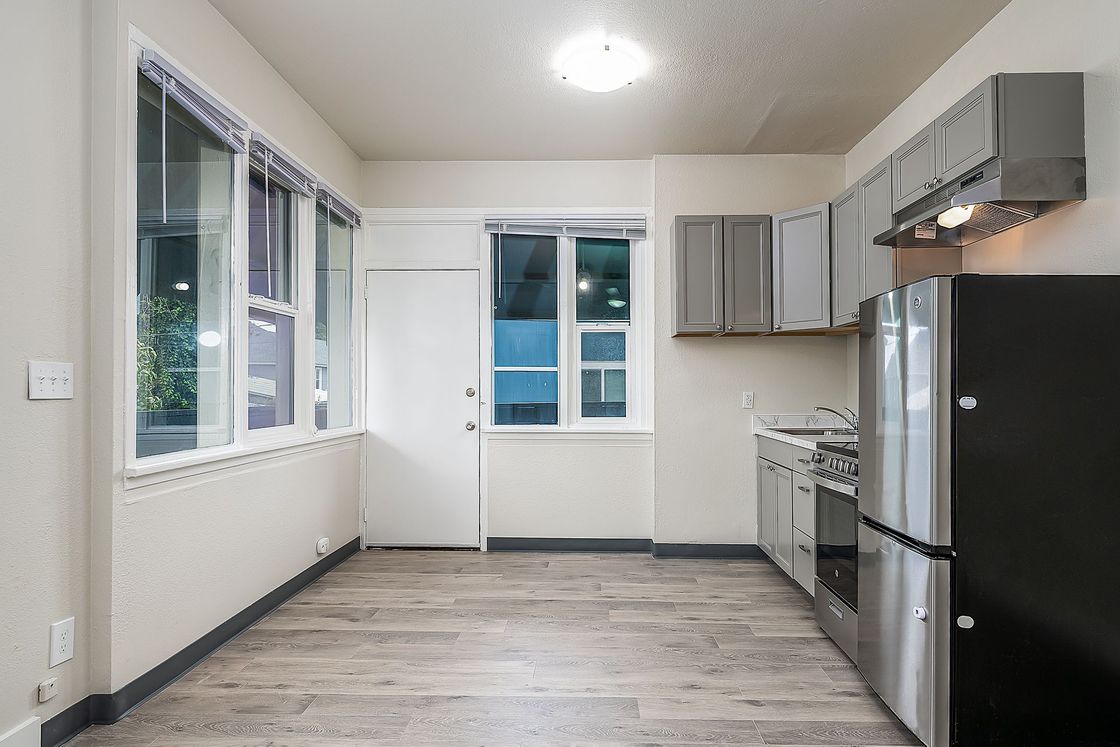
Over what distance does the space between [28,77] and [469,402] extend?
304 centimetres

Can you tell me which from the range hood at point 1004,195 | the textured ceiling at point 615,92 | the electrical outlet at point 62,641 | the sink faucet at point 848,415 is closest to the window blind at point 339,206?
the textured ceiling at point 615,92

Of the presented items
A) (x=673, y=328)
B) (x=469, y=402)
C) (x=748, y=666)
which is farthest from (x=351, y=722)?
(x=673, y=328)

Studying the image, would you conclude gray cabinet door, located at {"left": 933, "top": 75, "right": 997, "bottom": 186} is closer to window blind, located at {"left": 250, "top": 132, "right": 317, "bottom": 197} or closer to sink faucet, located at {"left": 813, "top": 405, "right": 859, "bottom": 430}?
sink faucet, located at {"left": 813, "top": 405, "right": 859, "bottom": 430}

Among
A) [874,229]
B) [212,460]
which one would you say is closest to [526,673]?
[212,460]

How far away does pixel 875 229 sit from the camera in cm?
326

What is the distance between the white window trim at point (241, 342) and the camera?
226 centimetres

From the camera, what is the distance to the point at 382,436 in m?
4.63

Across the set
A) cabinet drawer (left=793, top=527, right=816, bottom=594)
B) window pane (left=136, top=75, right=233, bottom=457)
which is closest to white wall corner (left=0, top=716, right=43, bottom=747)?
window pane (left=136, top=75, right=233, bottom=457)

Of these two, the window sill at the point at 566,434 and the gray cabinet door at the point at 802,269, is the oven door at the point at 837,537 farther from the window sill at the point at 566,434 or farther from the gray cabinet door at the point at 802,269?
the window sill at the point at 566,434

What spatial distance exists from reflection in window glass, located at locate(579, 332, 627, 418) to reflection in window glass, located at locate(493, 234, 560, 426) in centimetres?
21

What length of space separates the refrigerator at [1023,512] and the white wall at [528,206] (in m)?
2.64

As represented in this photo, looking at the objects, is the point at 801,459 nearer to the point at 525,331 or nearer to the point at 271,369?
the point at 525,331

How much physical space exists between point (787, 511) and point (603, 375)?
5.31 feet

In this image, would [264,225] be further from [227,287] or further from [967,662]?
[967,662]
